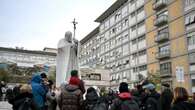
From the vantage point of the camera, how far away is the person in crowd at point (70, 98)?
6.61 m

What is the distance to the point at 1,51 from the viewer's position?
98.7 metres

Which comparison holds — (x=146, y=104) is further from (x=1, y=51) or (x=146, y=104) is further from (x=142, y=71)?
(x=1, y=51)

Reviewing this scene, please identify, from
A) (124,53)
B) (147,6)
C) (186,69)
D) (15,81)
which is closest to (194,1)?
(186,69)

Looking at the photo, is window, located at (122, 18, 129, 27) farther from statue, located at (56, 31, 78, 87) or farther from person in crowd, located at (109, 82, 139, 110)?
person in crowd, located at (109, 82, 139, 110)

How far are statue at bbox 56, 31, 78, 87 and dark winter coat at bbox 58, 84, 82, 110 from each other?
8.91 feet

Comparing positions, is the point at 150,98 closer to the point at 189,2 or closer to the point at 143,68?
the point at 189,2

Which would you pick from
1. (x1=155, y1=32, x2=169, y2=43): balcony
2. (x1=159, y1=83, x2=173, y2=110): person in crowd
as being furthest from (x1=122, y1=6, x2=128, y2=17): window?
(x1=159, y1=83, x2=173, y2=110): person in crowd

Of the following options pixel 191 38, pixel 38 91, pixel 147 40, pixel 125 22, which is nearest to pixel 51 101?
pixel 38 91

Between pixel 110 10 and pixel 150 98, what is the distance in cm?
6244

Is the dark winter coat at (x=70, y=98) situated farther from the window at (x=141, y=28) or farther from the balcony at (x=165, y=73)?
the window at (x=141, y=28)

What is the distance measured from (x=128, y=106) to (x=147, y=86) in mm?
2136

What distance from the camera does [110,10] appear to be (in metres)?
69.2

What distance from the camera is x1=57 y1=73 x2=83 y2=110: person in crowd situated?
21.7 ft

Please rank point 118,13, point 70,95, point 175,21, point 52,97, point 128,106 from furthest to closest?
point 118,13
point 175,21
point 52,97
point 70,95
point 128,106
